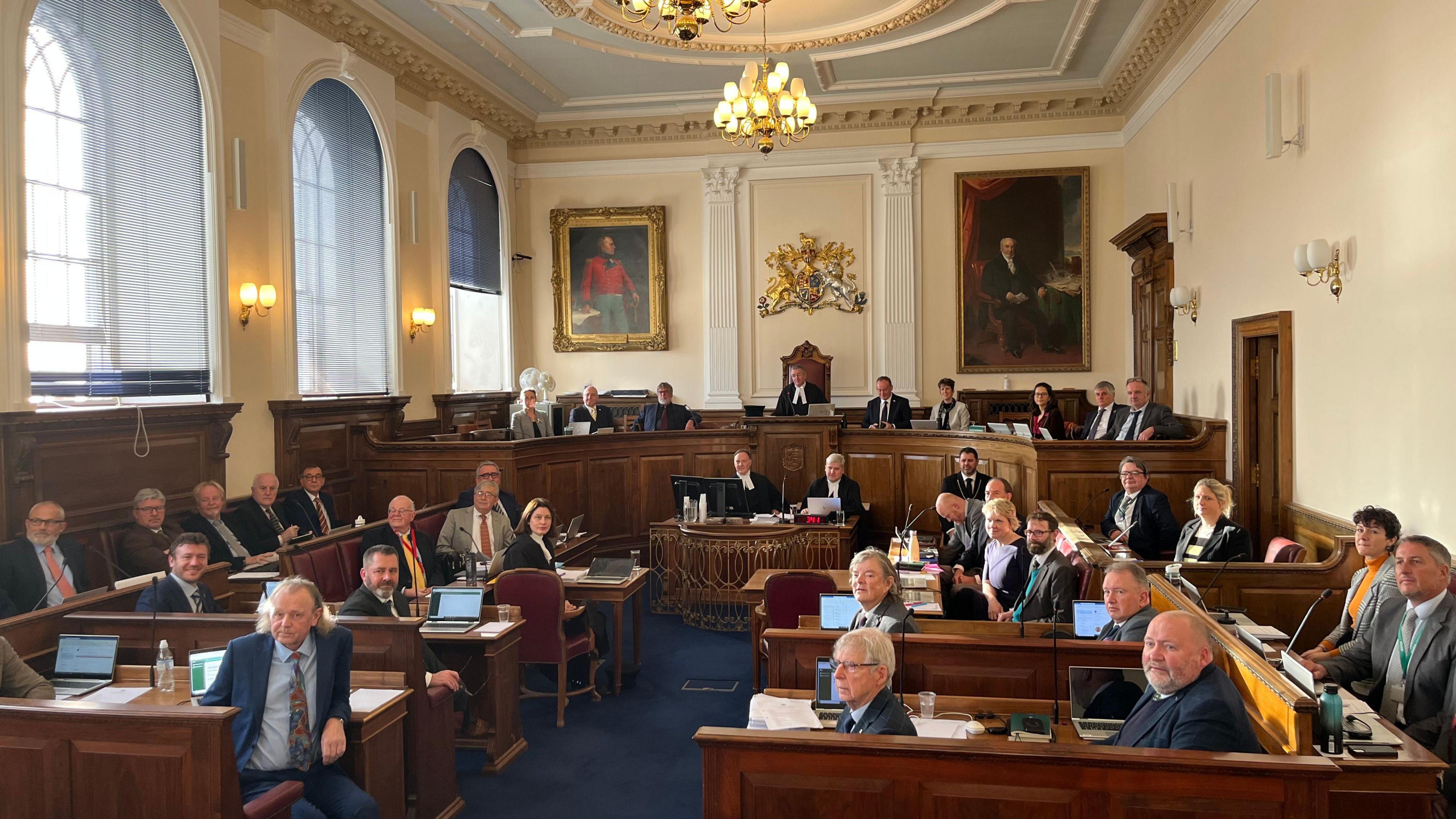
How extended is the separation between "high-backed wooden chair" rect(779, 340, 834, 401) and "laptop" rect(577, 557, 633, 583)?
6.33 m

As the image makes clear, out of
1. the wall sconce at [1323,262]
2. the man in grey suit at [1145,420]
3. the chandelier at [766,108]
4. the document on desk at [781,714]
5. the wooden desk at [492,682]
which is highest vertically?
the chandelier at [766,108]

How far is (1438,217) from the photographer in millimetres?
4887

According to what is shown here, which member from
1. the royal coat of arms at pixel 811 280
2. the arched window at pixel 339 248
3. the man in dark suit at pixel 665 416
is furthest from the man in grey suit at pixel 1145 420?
the arched window at pixel 339 248

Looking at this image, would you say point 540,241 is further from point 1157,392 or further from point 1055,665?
point 1055,665

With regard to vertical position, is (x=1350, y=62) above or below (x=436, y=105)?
below

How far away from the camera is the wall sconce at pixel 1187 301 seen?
8984 millimetres

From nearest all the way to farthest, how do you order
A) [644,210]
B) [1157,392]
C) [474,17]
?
[474,17] → [1157,392] → [644,210]

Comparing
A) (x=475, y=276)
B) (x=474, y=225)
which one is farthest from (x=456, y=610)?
(x=474, y=225)

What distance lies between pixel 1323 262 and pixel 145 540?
8021 millimetres

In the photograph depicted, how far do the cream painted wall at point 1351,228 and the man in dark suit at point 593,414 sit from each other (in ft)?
21.5

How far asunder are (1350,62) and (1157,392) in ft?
16.8

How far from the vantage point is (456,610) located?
5285 millimetres

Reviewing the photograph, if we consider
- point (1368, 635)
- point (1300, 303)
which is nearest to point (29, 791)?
point (1368, 635)

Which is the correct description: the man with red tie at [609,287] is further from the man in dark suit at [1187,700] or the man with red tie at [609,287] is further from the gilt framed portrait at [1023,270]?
the man in dark suit at [1187,700]
